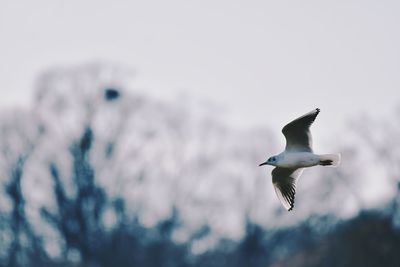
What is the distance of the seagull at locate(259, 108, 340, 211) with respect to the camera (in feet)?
38.6

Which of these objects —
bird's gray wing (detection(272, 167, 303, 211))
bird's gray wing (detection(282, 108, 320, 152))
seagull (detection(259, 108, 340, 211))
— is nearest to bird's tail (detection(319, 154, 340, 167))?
seagull (detection(259, 108, 340, 211))

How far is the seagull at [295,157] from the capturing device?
11.8 m

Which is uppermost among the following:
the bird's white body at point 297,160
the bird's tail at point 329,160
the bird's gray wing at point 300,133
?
the bird's gray wing at point 300,133

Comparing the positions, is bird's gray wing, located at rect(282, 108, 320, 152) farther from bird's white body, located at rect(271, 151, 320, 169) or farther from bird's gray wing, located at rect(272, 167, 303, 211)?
bird's gray wing, located at rect(272, 167, 303, 211)

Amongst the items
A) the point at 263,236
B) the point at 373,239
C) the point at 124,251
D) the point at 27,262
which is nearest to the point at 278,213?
the point at 263,236

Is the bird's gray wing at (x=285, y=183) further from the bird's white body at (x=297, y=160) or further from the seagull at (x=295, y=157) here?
the bird's white body at (x=297, y=160)

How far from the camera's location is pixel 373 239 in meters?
24.5

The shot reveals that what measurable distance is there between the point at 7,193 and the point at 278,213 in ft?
36.5

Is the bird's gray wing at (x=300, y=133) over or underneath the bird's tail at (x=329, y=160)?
over

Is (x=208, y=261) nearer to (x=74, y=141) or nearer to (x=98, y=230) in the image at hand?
(x=98, y=230)

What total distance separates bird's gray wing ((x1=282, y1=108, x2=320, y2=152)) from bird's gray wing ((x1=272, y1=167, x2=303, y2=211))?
0.49 meters

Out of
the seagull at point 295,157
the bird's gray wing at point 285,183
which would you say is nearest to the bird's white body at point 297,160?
the seagull at point 295,157

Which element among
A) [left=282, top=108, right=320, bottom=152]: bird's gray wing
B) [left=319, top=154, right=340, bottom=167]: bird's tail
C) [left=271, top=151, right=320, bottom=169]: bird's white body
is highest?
[left=282, top=108, right=320, bottom=152]: bird's gray wing

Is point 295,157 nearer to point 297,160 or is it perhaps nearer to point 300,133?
point 297,160
